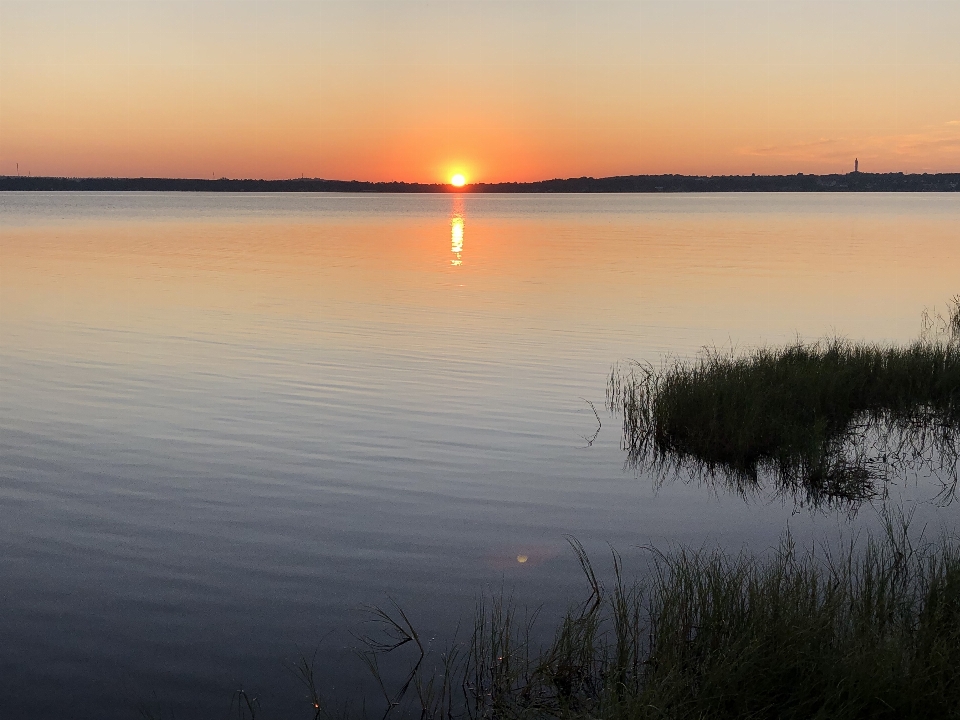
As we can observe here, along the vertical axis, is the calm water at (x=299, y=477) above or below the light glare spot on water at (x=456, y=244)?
below

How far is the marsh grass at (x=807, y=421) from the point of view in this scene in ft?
34.9

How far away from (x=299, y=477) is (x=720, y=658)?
5.98 metres

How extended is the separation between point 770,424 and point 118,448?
8.02 meters

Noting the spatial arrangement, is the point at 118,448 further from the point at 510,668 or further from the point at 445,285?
the point at 445,285

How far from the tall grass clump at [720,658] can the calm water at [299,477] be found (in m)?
0.63

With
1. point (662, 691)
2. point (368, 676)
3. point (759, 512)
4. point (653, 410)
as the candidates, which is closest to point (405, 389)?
point (653, 410)

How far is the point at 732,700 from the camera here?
208 inches

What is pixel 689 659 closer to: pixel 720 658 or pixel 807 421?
pixel 720 658

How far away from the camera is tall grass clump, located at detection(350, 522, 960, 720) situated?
201 inches

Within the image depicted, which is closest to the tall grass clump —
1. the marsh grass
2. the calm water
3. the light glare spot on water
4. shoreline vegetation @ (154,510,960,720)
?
shoreline vegetation @ (154,510,960,720)

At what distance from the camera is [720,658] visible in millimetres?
5484

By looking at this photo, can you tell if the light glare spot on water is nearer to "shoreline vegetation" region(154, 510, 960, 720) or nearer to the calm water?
the calm water

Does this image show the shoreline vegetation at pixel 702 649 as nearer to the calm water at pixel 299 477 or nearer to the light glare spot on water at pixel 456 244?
the calm water at pixel 299 477

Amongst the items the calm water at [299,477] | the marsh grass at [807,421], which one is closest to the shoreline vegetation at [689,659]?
the calm water at [299,477]
